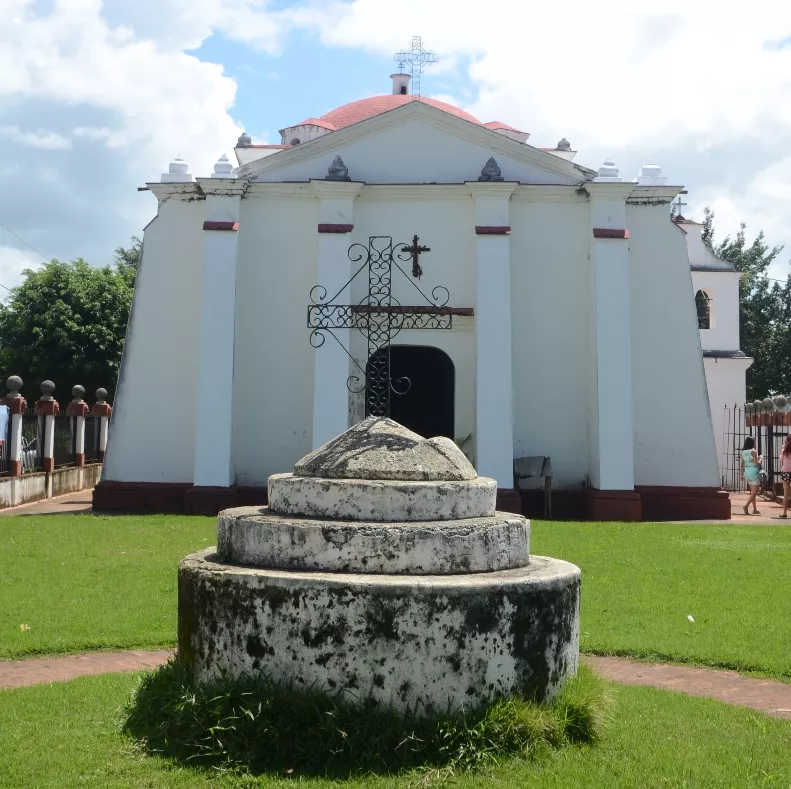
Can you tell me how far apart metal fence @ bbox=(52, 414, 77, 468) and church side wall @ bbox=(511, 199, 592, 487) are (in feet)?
31.2

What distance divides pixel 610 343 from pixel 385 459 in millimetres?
10655

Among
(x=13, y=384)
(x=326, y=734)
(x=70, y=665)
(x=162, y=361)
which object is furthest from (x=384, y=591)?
(x=13, y=384)

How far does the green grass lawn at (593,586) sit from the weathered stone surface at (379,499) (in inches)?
99.2

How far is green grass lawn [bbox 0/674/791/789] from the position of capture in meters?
3.43

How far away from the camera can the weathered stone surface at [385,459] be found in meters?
4.14

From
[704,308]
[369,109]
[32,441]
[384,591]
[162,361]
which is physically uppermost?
[369,109]

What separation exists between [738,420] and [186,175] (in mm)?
15275

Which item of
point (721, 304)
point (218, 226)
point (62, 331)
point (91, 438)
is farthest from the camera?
point (62, 331)

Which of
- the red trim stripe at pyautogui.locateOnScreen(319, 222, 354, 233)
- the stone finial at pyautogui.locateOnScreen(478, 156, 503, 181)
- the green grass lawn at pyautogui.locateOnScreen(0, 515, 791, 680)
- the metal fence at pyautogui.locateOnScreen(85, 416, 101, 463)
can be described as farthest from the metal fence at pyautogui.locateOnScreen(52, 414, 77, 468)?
the stone finial at pyautogui.locateOnScreen(478, 156, 503, 181)

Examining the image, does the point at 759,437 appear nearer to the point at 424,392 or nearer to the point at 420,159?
the point at 424,392

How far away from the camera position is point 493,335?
14086mm

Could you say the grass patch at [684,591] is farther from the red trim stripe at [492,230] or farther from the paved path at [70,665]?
the red trim stripe at [492,230]

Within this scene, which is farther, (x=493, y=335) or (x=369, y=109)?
(x=369, y=109)

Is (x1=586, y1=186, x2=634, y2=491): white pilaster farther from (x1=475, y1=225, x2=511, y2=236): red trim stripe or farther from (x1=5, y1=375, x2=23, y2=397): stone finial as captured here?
(x1=5, y1=375, x2=23, y2=397): stone finial
